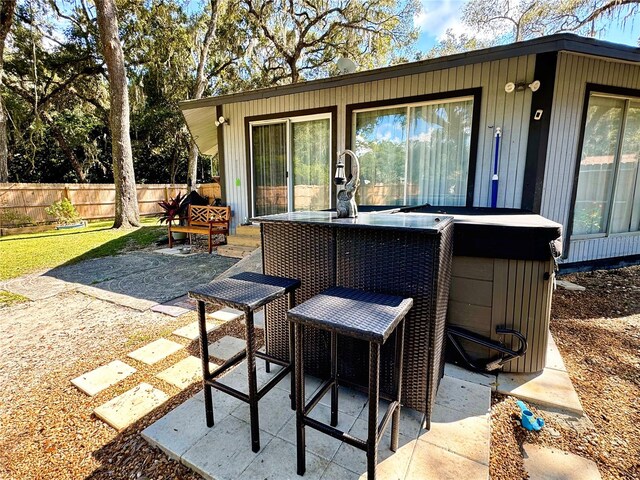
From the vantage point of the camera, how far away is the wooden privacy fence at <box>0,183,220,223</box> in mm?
9102

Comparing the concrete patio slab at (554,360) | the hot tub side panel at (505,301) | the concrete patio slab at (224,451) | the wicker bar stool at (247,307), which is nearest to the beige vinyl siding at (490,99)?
the concrete patio slab at (554,360)

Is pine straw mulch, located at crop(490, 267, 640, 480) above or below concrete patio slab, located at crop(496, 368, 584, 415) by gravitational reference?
below

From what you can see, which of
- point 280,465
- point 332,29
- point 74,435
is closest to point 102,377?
point 74,435

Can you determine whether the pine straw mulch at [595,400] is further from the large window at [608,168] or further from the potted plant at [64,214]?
the potted plant at [64,214]

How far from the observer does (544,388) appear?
1.99m

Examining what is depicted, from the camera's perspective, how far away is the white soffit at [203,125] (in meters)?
6.27

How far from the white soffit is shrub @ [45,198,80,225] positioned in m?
4.68

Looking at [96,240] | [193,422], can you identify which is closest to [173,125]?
[96,240]

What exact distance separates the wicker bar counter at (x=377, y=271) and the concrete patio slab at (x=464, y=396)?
192mm

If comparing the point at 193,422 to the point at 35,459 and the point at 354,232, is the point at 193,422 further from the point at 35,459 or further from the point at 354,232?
the point at 354,232

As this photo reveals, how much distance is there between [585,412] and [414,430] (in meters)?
1.06

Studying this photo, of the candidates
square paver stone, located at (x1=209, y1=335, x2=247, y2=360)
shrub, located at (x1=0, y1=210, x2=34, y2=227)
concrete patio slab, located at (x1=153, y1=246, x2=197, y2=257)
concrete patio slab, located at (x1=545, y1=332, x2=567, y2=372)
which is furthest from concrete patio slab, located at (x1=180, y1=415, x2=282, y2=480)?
shrub, located at (x1=0, y1=210, x2=34, y2=227)

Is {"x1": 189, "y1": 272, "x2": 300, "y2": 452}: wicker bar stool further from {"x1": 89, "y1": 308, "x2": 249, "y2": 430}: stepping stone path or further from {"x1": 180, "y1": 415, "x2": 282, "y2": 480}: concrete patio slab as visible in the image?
{"x1": 89, "y1": 308, "x2": 249, "y2": 430}: stepping stone path

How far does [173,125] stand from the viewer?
14.7 m
